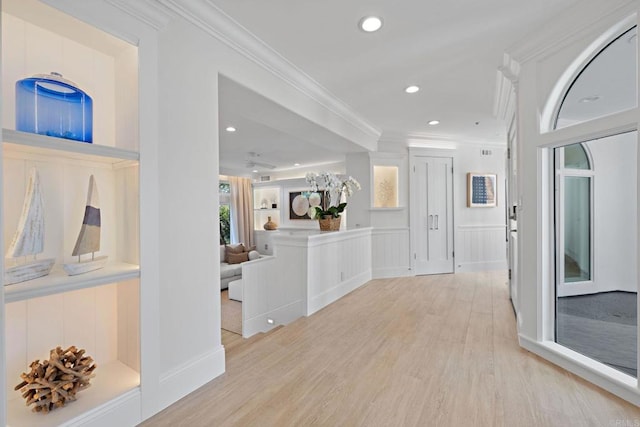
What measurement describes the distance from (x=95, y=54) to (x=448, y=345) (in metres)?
3.43

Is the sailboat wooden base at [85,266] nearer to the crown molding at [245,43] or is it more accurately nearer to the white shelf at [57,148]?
the white shelf at [57,148]

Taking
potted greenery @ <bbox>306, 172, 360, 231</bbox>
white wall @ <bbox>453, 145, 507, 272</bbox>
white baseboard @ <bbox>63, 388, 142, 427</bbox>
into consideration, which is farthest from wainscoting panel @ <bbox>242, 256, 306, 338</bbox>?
white wall @ <bbox>453, 145, 507, 272</bbox>

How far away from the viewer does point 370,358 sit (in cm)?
239

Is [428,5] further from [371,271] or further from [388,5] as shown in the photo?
[371,271]

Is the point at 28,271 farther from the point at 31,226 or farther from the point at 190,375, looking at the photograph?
the point at 190,375

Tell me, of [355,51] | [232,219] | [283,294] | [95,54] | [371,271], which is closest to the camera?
[95,54]

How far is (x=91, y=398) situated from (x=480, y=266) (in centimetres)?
618

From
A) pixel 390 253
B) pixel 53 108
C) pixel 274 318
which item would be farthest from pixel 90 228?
pixel 390 253

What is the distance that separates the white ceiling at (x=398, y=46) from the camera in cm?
202

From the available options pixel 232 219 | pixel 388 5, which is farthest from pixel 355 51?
pixel 232 219

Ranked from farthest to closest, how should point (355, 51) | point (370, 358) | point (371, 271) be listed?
point (371, 271) < point (355, 51) < point (370, 358)

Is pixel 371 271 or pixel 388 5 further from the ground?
pixel 388 5

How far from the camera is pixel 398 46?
8.15ft

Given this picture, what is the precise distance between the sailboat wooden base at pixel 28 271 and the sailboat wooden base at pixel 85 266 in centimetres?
8
